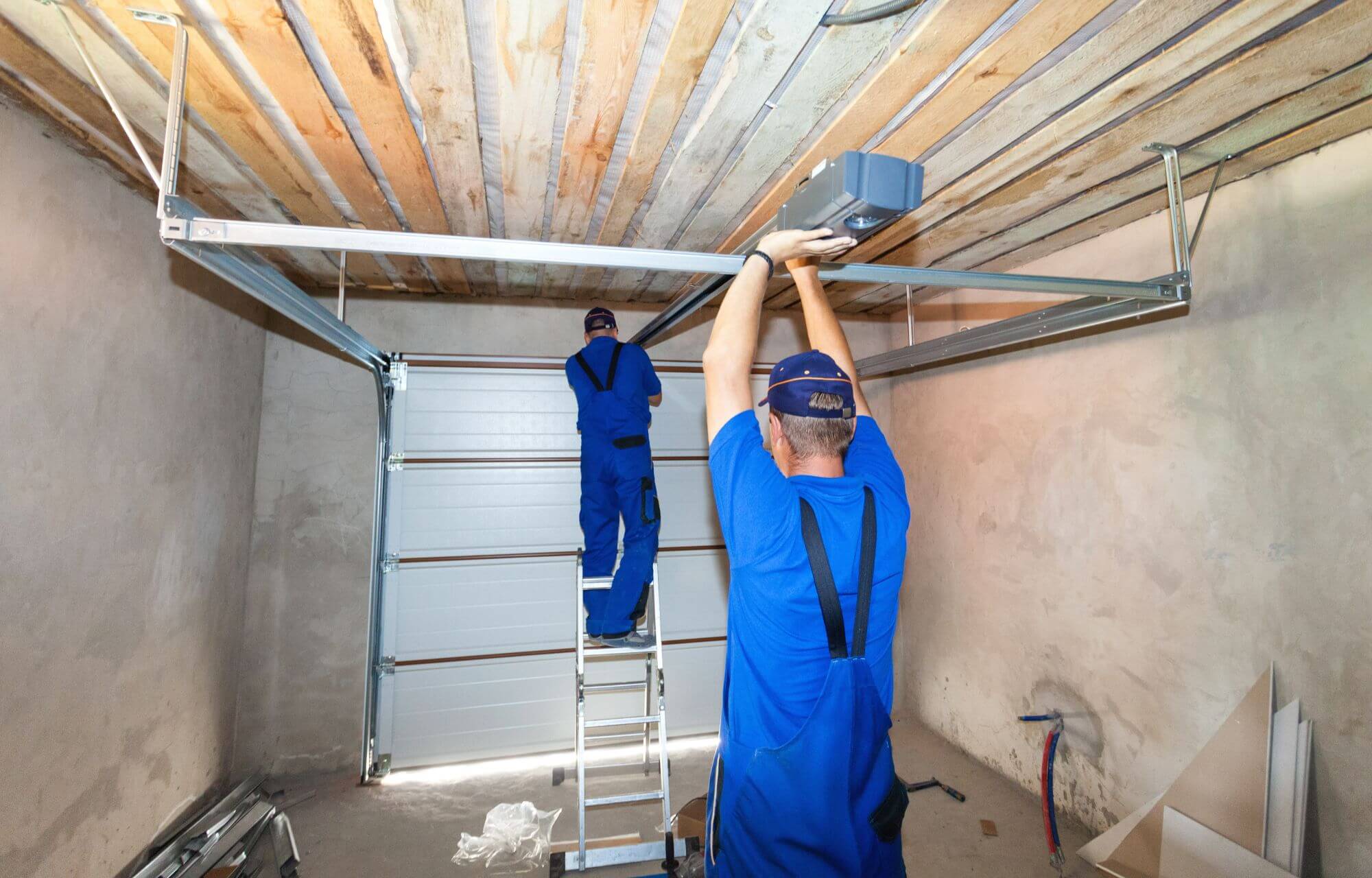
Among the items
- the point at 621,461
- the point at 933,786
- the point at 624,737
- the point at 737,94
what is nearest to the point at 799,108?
the point at 737,94

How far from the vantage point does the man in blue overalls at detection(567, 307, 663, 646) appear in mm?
3580

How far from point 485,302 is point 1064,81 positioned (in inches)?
146

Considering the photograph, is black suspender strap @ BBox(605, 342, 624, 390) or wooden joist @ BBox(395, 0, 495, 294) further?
black suspender strap @ BBox(605, 342, 624, 390)

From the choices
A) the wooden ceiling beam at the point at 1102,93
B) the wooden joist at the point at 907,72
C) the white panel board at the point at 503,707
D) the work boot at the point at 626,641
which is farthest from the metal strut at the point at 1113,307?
the white panel board at the point at 503,707

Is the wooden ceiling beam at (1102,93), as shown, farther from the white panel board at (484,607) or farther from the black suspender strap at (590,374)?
the white panel board at (484,607)

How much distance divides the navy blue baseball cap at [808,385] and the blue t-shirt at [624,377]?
2103 millimetres

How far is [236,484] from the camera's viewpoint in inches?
152

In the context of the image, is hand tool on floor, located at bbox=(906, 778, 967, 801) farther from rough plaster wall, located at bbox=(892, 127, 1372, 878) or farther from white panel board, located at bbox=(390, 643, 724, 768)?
white panel board, located at bbox=(390, 643, 724, 768)

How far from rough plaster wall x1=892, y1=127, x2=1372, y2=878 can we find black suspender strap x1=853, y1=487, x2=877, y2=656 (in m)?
2.22

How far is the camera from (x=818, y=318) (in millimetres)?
1862

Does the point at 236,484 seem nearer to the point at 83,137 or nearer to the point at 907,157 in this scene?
the point at 83,137

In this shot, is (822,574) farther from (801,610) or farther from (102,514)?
(102,514)

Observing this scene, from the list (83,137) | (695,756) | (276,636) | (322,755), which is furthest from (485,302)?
(695,756)

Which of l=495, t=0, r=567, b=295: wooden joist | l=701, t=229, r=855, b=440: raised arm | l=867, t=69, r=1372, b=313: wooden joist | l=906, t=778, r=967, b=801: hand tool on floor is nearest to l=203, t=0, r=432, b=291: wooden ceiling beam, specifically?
l=495, t=0, r=567, b=295: wooden joist
